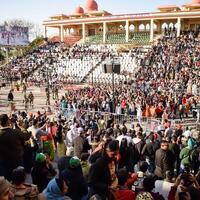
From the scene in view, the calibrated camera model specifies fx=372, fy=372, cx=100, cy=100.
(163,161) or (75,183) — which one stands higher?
(75,183)

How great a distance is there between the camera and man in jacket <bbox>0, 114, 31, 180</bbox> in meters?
5.46

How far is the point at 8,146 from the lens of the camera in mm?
5496

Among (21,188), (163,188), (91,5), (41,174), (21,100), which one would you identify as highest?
(91,5)

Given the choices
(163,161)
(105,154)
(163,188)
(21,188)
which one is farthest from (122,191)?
(163,161)

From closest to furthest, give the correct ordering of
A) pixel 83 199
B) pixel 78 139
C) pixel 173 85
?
pixel 83 199
pixel 78 139
pixel 173 85

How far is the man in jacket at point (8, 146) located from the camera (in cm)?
546

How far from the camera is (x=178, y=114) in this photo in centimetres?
1873

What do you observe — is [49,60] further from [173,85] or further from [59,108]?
[59,108]

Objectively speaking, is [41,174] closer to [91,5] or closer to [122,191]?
[122,191]

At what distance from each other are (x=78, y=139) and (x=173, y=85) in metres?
17.6

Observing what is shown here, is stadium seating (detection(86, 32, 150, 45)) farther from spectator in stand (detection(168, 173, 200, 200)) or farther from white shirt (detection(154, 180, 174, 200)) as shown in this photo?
spectator in stand (detection(168, 173, 200, 200))

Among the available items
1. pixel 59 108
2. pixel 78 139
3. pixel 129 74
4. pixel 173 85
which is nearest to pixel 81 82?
pixel 129 74

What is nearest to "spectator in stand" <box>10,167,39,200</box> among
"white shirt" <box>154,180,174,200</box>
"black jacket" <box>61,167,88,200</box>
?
"black jacket" <box>61,167,88,200</box>

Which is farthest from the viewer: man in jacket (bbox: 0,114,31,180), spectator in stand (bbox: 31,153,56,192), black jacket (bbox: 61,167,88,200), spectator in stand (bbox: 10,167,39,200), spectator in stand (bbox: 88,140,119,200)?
spectator in stand (bbox: 31,153,56,192)
